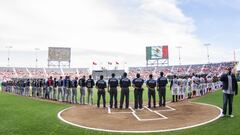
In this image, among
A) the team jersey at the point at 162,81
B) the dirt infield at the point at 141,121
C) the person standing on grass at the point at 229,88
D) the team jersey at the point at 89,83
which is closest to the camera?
the dirt infield at the point at 141,121

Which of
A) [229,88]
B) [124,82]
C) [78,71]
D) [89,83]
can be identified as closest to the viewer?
[229,88]

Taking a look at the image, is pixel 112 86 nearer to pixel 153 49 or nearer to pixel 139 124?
pixel 139 124

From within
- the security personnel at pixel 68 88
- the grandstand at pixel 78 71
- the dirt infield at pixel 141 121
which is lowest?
the dirt infield at pixel 141 121

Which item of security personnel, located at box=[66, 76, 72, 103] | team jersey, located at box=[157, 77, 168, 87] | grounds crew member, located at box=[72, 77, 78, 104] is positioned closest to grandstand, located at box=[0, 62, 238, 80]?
security personnel, located at box=[66, 76, 72, 103]

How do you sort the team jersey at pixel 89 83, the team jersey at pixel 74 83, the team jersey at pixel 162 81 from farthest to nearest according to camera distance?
the team jersey at pixel 74 83, the team jersey at pixel 89 83, the team jersey at pixel 162 81

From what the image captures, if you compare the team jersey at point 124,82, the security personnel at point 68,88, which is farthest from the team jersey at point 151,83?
the security personnel at point 68,88

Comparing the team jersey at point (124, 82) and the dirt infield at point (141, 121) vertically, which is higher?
the team jersey at point (124, 82)

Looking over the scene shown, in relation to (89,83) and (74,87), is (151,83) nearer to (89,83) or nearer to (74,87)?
(89,83)

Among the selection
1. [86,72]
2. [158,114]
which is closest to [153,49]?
[86,72]

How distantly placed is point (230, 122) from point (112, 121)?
5223mm

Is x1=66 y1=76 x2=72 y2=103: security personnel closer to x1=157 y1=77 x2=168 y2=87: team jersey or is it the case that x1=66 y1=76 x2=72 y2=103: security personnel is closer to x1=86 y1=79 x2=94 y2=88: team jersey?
x1=86 y1=79 x2=94 y2=88: team jersey

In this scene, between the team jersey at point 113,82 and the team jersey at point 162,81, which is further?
the team jersey at point 162,81

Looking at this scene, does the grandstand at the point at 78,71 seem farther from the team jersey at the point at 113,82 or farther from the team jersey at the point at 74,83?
the team jersey at the point at 113,82

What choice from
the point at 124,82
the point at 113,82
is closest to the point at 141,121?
the point at 124,82
